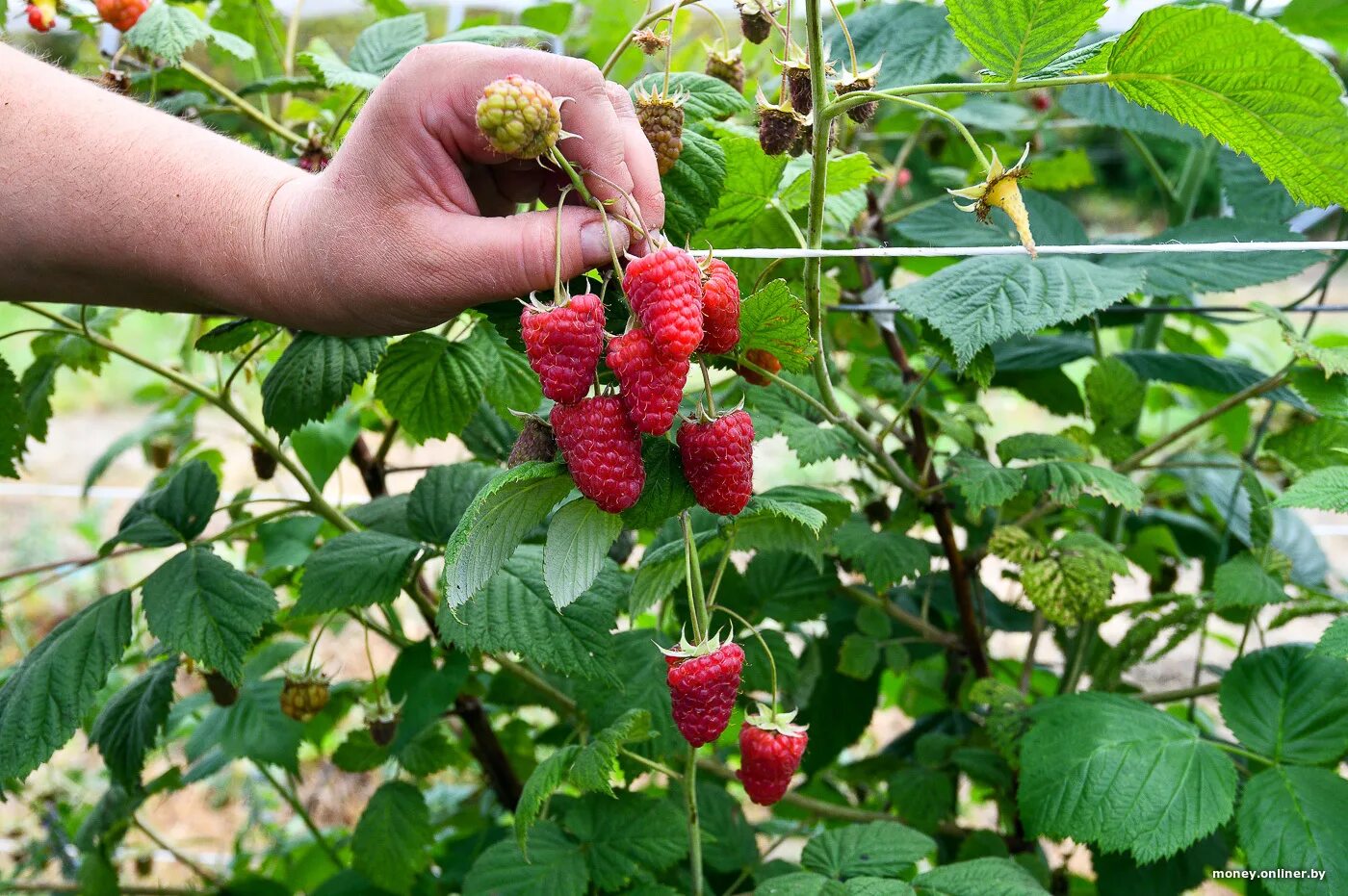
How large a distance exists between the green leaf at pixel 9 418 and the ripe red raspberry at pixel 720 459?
0.82m

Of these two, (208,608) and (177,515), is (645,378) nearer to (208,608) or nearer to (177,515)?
(208,608)

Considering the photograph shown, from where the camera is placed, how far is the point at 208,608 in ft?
3.30

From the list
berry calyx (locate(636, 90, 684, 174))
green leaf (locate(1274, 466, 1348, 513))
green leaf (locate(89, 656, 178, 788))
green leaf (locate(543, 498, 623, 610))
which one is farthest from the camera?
green leaf (locate(89, 656, 178, 788))

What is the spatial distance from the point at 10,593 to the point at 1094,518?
3.32 metres

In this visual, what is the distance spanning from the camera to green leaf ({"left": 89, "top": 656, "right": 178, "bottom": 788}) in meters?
1.14

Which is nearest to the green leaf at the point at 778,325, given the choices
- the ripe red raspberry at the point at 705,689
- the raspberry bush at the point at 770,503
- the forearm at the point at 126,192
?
the raspberry bush at the point at 770,503

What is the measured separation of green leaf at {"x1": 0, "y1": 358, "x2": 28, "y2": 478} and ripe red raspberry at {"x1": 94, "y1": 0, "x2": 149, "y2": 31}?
1.38ft

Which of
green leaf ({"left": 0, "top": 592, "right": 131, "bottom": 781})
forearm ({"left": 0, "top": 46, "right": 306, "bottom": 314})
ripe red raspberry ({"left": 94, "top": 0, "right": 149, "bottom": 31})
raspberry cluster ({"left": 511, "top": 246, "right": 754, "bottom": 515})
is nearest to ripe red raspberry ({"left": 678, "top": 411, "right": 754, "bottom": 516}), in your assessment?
raspberry cluster ({"left": 511, "top": 246, "right": 754, "bottom": 515})

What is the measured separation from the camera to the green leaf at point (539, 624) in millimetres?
911

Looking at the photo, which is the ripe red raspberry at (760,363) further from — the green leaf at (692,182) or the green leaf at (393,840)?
the green leaf at (393,840)

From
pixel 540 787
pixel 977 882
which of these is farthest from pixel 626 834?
pixel 977 882

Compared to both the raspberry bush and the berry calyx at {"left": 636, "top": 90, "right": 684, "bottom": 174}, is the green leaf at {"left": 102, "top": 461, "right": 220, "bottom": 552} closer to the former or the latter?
the raspberry bush

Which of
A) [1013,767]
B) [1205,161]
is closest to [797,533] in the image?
[1013,767]

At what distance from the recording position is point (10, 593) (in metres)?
3.32
